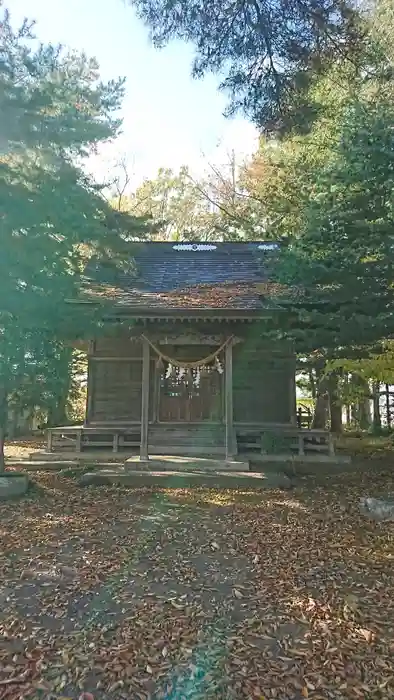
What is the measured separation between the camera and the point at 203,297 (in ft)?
38.2

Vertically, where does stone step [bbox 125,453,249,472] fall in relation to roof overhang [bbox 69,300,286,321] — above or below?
below

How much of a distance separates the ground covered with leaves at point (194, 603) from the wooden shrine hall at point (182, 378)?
4.71 metres

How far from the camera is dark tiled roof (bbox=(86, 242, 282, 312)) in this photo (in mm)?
11016

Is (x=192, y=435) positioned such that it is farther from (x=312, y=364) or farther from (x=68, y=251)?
(x=68, y=251)

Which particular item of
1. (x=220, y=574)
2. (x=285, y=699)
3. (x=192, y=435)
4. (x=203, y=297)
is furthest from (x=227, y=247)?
(x=285, y=699)

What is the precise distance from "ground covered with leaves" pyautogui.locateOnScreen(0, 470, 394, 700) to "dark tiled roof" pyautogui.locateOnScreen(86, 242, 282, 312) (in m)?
4.93

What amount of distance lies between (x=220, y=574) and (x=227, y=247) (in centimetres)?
1274

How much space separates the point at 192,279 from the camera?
14.1 meters

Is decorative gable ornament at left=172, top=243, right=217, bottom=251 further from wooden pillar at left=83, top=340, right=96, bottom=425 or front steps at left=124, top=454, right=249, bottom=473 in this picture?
front steps at left=124, top=454, right=249, bottom=473

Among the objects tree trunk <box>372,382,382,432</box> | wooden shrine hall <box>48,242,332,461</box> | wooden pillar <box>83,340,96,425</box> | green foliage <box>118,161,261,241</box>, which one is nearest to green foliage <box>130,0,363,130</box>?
wooden shrine hall <box>48,242,332,461</box>

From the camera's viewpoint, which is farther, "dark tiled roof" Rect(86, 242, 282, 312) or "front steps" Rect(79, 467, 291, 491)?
"dark tiled roof" Rect(86, 242, 282, 312)

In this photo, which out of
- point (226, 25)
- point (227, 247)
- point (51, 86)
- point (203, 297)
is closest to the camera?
point (226, 25)

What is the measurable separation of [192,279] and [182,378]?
296cm

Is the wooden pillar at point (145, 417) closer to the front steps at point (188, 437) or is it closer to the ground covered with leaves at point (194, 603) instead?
the front steps at point (188, 437)
